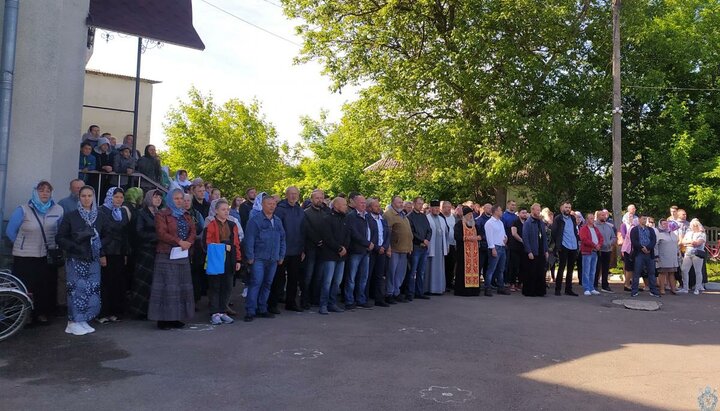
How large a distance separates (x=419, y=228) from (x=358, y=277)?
1.74m

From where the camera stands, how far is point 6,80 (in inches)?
289

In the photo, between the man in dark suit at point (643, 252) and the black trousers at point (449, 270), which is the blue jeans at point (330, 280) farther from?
the man in dark suit at point (643, 252)

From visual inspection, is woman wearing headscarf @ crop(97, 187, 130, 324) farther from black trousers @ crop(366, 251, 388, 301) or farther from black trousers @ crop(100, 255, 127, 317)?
black trousers @ crop(366, 251, 388, 301)

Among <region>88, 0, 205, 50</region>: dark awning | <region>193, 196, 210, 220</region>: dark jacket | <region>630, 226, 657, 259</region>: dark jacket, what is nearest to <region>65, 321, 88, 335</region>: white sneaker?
<region>193, 196, 210, 220</region>: dark jacket

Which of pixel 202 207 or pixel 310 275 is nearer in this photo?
pixel 310 275

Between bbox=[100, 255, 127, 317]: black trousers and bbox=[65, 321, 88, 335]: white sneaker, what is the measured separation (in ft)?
2.02

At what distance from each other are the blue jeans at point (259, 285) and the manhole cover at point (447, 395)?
12.3 feet

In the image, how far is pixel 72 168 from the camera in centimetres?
898

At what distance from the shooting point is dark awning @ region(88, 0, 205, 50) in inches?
389

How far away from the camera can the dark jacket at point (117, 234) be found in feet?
24.5

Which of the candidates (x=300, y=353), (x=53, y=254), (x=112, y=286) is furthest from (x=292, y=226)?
(x=53, y=254)

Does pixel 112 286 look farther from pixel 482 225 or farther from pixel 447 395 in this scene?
pixel 482 225

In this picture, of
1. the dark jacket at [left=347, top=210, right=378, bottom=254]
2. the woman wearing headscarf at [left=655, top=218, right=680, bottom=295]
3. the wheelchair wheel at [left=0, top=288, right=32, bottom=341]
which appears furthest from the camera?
the woman wearing headscarf at [left=655, top=218, right=680, bottom=295]

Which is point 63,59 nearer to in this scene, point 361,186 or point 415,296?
point 415,296
